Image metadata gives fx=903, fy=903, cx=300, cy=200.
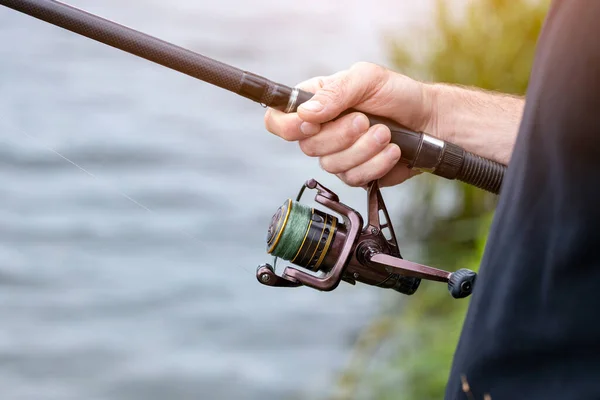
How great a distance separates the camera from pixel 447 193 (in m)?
4.26

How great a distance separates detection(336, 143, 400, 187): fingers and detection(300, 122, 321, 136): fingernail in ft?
0.39

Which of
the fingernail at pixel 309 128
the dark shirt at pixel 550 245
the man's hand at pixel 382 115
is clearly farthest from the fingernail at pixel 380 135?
the dark shirt at pixel 550 245

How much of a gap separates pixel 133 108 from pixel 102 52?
2.96 ft

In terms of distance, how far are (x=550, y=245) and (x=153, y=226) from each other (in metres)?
5.16

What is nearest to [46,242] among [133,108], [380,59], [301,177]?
[133,108]

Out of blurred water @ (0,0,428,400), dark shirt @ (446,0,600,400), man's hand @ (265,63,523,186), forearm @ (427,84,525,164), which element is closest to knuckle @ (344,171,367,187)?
man's hand @ (265,63,523,186)

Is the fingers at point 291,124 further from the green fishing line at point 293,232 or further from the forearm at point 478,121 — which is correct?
the forearm at point 478,121

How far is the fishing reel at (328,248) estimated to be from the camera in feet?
5.45

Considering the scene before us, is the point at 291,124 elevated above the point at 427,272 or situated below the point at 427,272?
above

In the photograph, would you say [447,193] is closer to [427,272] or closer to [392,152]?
[392,152]

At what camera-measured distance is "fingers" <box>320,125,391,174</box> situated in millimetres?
1711

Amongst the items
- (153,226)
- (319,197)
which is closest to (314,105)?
(319,197)

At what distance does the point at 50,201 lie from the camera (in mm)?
5961

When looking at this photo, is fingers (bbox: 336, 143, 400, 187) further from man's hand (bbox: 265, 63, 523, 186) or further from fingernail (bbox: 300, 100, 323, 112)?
fingernail (bbox: 300, 100, 323, 112)
